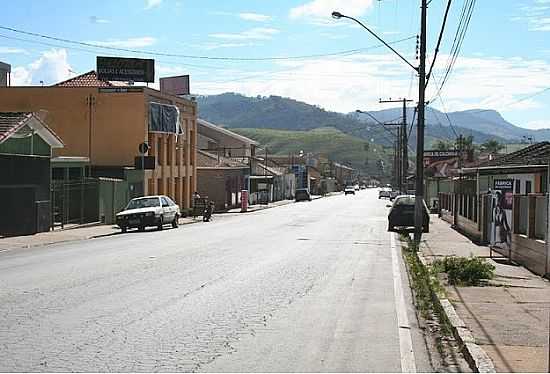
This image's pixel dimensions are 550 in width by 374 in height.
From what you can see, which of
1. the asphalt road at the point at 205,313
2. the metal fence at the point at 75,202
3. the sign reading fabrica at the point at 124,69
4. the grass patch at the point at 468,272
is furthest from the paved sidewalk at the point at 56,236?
the sign reading fabrica at the point at 124,69

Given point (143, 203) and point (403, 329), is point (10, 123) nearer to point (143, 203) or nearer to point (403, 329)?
point (143, 203)

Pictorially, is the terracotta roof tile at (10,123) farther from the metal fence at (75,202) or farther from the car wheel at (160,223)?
the car wheel at (160,223)

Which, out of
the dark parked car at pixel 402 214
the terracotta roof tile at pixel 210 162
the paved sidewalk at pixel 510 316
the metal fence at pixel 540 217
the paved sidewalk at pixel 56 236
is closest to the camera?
the paved sidewalk at pixel 510 316

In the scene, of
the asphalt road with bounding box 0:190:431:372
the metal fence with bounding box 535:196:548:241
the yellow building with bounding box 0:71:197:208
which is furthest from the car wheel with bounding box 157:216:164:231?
the metal fence with bounding box 535:196:548:241

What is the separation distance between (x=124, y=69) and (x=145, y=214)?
1862 cm

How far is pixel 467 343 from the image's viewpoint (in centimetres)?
916

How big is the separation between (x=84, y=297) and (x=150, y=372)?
17.3ft

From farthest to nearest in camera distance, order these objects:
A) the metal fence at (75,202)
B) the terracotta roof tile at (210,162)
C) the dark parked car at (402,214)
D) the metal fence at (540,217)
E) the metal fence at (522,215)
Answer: the terracotta roof tile at (210,162) → the dark parked car at (402,214) → the metal fence at (75,202) → the metal fence at (522,215) → the metal fence at (540,217)

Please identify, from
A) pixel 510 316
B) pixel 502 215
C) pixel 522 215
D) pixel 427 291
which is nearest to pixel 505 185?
pixel 502 215

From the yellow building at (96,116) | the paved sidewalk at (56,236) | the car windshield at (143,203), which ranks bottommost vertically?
the paved sidewalk at (56,236)

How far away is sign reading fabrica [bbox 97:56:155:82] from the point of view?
4956 centimetres

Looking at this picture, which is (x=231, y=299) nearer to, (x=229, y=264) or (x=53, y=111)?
(x=229, y=264)

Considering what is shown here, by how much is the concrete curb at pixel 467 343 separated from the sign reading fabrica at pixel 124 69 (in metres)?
39.6

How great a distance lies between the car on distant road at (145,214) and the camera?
110 ft
